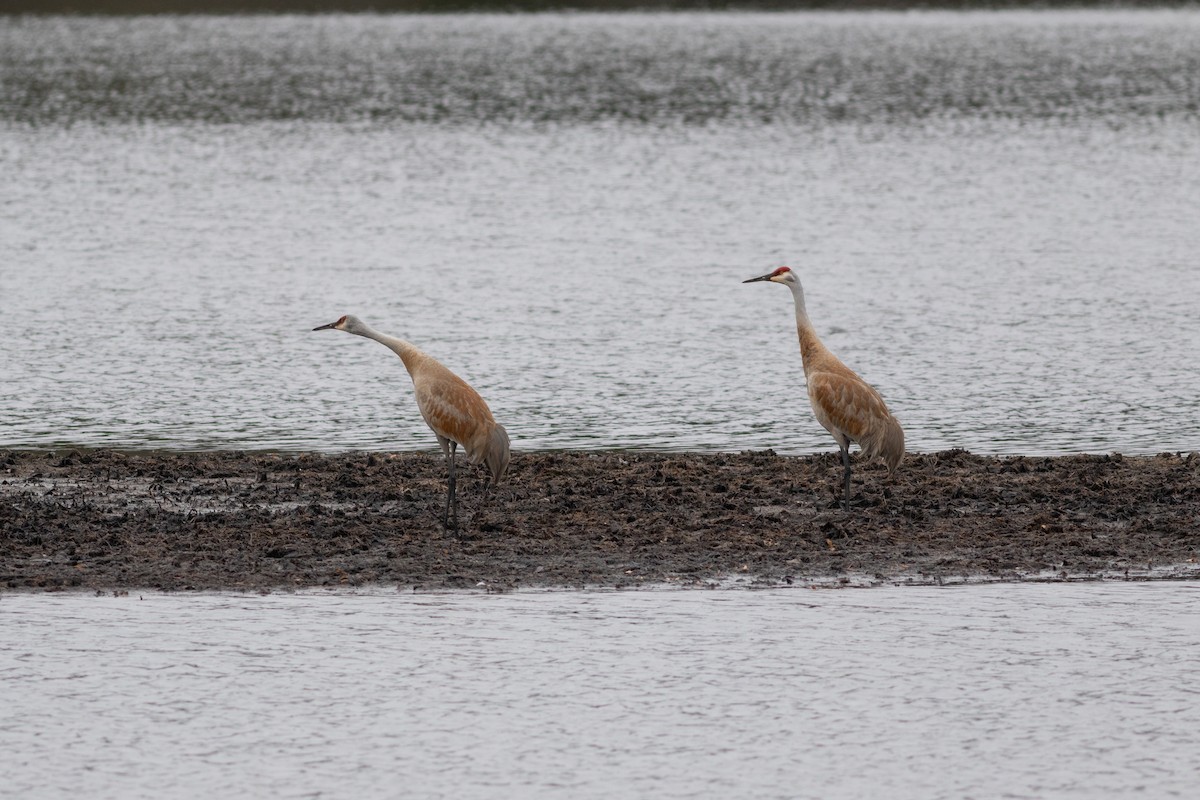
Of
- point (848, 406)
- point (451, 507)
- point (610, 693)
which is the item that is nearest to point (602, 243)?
point (848, 406)

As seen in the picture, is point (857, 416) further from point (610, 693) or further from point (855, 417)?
point (610, 693)

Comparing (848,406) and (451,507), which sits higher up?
(848,406)

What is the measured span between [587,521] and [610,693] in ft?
12.8

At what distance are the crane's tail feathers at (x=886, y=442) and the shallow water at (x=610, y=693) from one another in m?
2.68

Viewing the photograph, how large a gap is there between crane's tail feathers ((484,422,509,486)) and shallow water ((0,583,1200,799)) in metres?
2.08

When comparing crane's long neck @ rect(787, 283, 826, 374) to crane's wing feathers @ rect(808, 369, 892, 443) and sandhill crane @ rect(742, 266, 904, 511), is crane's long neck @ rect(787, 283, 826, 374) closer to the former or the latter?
sandhill crane @ rect(742, 266, 904, 511)

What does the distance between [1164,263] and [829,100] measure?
33.3 metres

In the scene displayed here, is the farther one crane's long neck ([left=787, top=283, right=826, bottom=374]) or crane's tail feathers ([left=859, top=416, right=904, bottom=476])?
crane's long neck ([left=787, top=283, right=826, bottom=374])

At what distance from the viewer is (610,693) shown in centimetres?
1205

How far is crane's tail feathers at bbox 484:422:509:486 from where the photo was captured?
1571 centimetres

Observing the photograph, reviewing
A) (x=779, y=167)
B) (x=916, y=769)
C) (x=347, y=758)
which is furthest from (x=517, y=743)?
(x=779, y=167)

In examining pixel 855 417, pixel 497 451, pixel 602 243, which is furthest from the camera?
pixel 602 243

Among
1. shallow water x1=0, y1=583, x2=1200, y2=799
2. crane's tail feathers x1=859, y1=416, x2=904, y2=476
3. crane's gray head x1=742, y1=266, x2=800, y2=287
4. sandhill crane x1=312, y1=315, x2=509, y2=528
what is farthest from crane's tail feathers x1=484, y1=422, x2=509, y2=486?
crane's gray head x1=742, y1=266, x2=800, y2=287

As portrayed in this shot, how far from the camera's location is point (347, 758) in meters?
10.9
